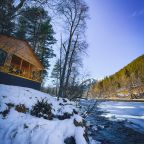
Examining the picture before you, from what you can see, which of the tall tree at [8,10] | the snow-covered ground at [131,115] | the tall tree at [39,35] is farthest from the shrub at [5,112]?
the tall tree at [39,35]

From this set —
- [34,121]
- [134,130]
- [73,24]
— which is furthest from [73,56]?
[34,121]

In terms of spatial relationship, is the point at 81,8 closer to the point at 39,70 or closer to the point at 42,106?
the point at 39,70

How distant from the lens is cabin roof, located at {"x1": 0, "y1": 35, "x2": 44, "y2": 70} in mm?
17638

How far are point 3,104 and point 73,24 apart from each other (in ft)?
49.7

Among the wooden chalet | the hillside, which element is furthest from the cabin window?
the hillside

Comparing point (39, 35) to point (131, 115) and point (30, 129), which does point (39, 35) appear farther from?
point (30, 129)

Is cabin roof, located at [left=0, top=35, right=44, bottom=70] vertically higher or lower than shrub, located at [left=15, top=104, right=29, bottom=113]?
higher

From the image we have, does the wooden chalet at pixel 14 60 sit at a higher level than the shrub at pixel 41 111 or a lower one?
higher

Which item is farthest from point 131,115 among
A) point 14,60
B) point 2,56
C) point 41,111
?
point 14,60

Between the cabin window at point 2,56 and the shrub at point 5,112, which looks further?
the cabin window at point 2,56

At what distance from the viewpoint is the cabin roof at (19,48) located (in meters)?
17.6

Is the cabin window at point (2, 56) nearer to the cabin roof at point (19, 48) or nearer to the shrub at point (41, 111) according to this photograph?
the cabin roof at point (19, 48)

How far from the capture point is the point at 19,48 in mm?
19969

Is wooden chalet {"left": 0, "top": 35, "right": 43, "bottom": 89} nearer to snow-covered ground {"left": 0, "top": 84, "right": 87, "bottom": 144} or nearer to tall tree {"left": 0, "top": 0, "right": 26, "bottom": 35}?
tall tree {"left": 0, "top": 0, "right": 26, "bottom": 35}
